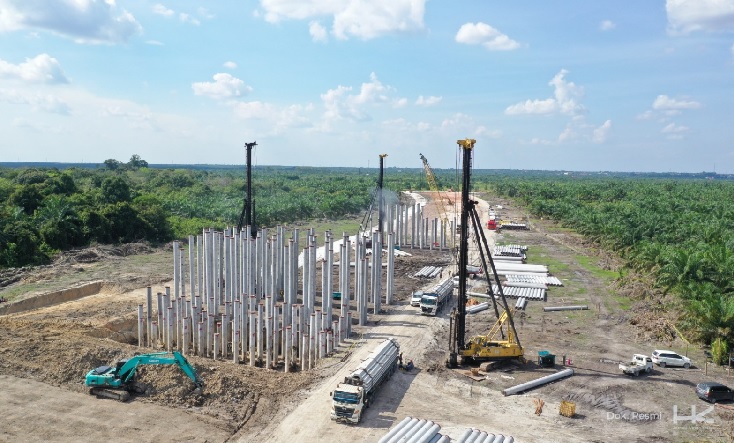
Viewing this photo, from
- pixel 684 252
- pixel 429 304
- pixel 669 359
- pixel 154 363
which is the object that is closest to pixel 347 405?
pixel 154 363

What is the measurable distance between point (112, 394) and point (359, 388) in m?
9.78

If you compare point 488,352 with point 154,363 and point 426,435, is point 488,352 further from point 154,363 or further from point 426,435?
point 154,363

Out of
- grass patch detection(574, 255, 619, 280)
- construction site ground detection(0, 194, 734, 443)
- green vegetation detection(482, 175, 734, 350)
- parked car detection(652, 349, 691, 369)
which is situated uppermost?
green vegetation detection(482, 175, 734, 350)

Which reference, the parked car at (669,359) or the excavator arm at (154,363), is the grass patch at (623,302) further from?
the excavator arm at (154,363)

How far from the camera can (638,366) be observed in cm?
2527

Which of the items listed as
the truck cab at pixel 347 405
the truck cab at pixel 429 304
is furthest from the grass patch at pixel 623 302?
the truck cab at pixel 347 405

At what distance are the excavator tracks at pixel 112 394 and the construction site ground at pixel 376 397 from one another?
24 centimetres

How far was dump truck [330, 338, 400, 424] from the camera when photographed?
19.8 m

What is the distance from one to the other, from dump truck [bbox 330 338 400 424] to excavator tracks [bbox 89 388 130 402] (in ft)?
26.3

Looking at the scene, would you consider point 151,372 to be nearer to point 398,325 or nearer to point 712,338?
point 398,325

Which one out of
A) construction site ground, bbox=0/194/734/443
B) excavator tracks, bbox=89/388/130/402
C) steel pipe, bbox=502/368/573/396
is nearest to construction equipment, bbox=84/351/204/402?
excavator tracks, bbox=89/388/130/402

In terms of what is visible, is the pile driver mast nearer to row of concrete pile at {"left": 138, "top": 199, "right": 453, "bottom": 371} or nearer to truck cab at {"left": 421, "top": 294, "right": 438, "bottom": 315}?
row of concrete pile at {"left": 138, "top": 199, "right": 453, "bottom": 371}

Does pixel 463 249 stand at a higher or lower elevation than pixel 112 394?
higher

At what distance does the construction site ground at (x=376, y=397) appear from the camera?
19656 millimetres
